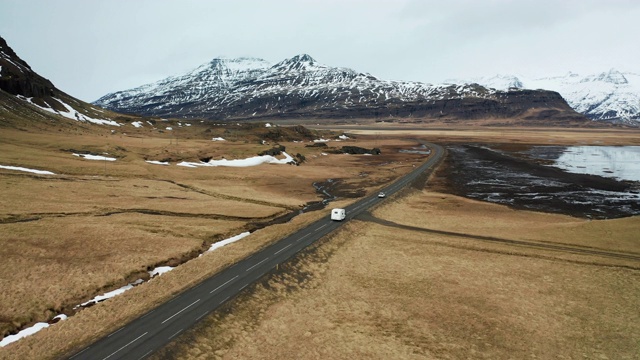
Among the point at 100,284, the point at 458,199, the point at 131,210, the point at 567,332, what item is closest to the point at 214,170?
the point at 131,210

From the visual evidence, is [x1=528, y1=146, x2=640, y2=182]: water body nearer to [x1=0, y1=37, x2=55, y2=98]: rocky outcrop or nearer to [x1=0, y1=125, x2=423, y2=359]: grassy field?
[x1=0, y1=125, x2=423, y2=359]: grassy field

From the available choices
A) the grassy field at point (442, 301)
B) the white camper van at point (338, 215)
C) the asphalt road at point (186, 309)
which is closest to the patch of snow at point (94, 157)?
the white camper van at point (338, 215)

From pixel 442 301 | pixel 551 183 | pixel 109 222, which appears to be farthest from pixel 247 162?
pixel 442 301

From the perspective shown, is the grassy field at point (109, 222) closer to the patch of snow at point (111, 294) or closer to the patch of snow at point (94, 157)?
the patch of snow at point (111, 294)

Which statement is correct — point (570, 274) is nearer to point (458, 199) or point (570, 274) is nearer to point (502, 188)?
point (458, 199)

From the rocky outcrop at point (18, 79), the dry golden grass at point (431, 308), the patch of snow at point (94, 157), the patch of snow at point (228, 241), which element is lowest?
the dry golden grass at point (431, 308)

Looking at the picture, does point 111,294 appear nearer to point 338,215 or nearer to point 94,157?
point 338,215
